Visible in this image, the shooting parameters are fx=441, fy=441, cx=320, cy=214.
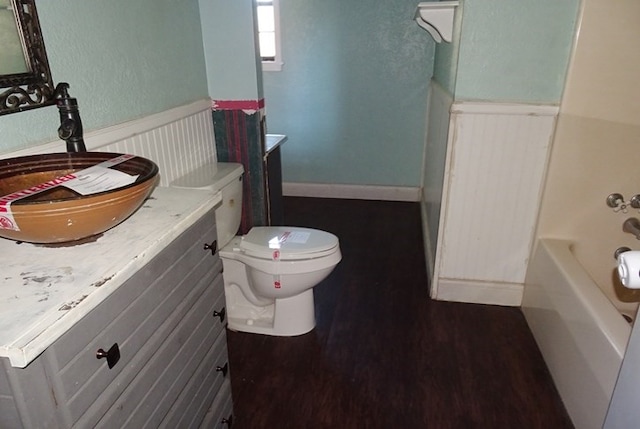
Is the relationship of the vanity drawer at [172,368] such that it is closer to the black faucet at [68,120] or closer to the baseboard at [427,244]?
the black faucet at [68,120]

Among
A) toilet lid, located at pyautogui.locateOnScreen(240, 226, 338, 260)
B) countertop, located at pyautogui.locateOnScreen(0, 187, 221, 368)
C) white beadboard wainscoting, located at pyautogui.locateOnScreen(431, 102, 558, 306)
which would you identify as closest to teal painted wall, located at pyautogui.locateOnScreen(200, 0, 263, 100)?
toilet lid, located at pyautogui.locateOnScreen(240, 226, 338, 260)

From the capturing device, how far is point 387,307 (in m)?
2.25

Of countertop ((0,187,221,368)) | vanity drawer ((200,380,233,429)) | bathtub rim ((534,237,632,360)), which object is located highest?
countertop ((0,187,221,368))

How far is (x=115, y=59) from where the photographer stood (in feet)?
4.78

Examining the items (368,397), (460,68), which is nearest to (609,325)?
(368,397)

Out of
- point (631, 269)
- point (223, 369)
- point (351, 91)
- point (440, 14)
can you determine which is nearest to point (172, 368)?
point (223, 369)

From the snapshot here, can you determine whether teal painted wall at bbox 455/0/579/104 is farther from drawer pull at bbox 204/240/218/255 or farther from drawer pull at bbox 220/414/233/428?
drawer pull at bbox 220/414/233/428

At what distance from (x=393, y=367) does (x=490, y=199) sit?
2.96ft

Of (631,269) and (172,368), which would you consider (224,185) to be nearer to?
(172,368)

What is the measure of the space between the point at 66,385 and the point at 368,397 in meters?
1.20

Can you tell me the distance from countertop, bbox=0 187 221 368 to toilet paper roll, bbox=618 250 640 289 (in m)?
0.87

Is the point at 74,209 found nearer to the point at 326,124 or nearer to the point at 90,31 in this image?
the point at 90,31

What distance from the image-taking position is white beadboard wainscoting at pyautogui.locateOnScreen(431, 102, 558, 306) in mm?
1956

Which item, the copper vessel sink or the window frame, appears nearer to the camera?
the copper vessel sink
